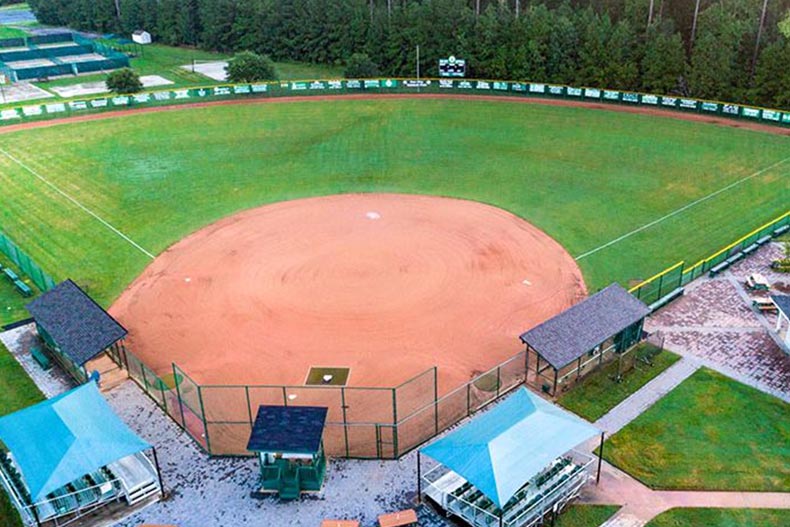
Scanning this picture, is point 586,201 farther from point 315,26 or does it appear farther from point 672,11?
point 315,26

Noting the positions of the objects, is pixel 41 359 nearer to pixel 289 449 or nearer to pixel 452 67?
pixel 289 449

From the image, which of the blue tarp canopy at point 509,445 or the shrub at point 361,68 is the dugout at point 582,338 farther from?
the shrub at point 361,68

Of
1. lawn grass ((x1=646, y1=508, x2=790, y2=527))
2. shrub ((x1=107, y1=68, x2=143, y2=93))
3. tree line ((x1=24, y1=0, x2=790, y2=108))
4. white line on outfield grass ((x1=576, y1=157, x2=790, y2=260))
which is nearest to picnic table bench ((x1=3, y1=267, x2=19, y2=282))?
white line on outfield grass ((x1=576, y1=157, x2=790, y2=260))

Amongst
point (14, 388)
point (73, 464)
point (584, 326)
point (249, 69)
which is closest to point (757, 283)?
point (584, 326)

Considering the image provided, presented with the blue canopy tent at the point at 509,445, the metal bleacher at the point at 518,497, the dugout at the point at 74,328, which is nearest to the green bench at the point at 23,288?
the dugout at the point at 74,328

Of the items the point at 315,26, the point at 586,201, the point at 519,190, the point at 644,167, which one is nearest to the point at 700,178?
the point at 644,167

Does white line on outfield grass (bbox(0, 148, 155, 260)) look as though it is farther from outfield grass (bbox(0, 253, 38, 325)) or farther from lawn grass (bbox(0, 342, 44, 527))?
lawn grass (bbox(0, 342, 44, 527))

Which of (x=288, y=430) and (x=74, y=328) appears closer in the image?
(x=288, y=430)
